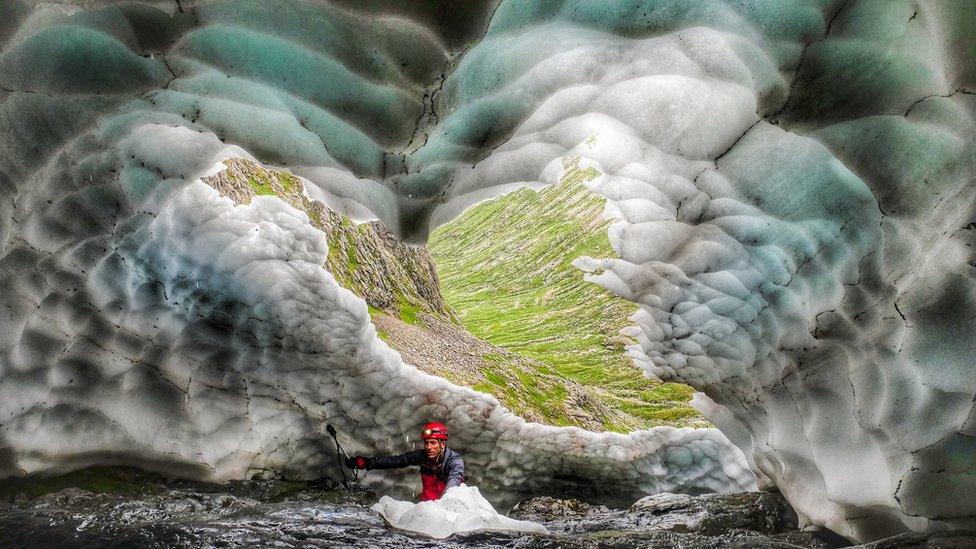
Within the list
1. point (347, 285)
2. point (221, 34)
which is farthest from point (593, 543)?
point (347, 285)

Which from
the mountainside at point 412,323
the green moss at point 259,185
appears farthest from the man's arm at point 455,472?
the green moss at point 259,185

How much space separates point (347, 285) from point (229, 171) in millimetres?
2618

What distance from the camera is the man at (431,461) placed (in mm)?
8562

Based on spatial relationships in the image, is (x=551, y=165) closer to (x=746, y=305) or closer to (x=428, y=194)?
(x=428, y=194)

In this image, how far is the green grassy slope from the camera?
24.0m

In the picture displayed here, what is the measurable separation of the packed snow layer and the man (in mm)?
1503

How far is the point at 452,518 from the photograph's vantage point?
668 cm

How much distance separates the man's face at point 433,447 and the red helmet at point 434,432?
0.05m

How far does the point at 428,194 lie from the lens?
6.05 metres

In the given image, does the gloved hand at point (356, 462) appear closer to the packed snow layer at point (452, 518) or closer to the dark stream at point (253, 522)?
the dark stream at point (253, 522)

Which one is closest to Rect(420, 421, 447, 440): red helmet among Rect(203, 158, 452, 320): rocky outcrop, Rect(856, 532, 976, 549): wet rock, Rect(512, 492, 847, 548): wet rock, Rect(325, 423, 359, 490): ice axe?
Rect(325, 423, 359, 490): ice axe

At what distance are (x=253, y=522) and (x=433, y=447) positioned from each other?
8.46 ft

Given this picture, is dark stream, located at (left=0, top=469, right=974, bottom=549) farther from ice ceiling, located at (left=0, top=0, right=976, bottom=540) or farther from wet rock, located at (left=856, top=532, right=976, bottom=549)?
ice ceiling, located at (left=0, top=0, right=976, bottom=540)

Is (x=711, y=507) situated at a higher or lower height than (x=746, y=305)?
lower
